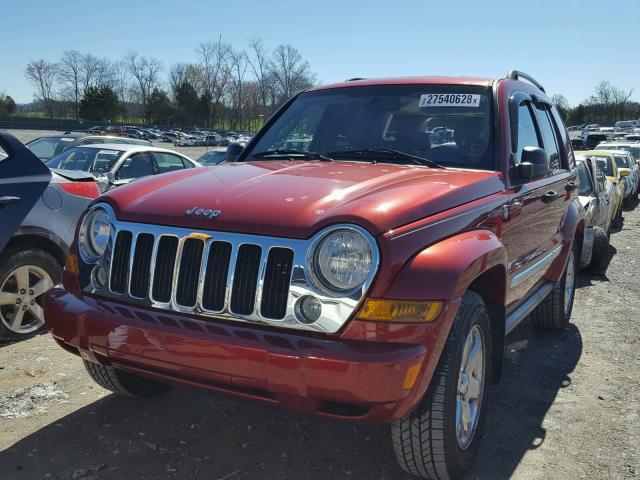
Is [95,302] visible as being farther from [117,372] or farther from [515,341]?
[515,341]

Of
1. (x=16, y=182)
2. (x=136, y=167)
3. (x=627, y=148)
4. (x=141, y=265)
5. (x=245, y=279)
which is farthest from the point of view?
(x=627, y=148)

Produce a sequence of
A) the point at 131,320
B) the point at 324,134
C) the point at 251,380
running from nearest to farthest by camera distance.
Result: the point at 251,380 → the point at 131,320 → the point at 324,134

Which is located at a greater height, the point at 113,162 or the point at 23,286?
the point at 113,162

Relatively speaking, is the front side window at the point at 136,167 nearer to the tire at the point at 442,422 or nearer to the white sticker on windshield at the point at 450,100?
the white sticker on windshield at the point at 450,100

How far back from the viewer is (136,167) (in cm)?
964

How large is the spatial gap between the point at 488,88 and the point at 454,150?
0.54 meters

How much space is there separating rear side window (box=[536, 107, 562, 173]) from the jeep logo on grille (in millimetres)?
2853

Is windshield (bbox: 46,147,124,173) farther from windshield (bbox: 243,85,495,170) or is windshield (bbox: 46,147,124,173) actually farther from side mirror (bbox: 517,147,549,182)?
side mirror (bbox: 517,147,549,182)

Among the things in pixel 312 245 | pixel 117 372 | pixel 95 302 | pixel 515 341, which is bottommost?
pixel 515 341

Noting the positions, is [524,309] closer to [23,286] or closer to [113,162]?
[23,286]

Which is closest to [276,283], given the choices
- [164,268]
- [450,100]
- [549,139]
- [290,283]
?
[290,283]

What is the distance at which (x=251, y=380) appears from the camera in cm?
242

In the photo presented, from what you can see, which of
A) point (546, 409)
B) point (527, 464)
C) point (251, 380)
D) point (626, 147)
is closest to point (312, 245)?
point (251, 380)

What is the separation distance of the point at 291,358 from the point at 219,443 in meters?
1.25
